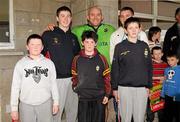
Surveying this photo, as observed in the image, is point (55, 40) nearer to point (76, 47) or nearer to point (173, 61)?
→ point (76, 47)

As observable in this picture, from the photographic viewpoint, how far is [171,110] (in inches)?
157

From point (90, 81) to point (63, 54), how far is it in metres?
0.49

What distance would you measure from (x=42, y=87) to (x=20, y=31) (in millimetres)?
1382

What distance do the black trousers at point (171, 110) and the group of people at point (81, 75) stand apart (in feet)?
2.27

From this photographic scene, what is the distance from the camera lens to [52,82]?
10.3 feet

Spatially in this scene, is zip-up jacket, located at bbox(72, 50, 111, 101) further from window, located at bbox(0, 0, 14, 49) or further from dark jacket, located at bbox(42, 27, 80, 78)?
window, located at bbox(0, 0, 14, 49)

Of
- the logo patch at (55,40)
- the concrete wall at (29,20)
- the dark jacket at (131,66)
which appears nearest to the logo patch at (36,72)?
the logo patch at (55,40)

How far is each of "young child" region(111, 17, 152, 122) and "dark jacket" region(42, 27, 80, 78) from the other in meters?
0.57

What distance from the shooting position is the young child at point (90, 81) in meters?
3.29

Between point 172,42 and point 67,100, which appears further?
point 172,42

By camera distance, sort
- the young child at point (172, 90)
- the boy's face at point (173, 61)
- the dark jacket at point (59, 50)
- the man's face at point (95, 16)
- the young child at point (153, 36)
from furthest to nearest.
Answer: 1. the young child at point (153, 36)
2. the boy's face at point (173, 61)
3. the young child at point (172, 90)
4. the man's face at point (95, 16)
5. the dark jacket at point (59, 50)

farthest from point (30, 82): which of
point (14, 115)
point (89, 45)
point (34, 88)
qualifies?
point (89, 45)

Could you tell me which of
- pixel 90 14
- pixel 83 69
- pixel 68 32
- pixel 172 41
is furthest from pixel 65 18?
pixel 172 41

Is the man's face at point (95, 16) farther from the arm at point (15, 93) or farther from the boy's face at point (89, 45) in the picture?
the arm at point (15, 93)
